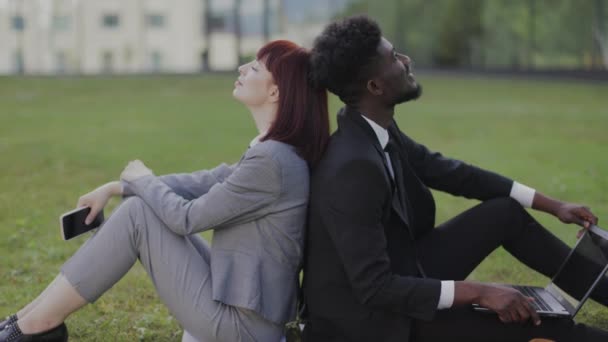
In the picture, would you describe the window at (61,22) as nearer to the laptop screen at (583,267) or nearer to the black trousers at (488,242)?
the black trousers at (488,242)

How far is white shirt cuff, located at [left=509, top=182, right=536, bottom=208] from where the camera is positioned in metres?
3.54

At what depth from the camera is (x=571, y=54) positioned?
24094 millimetres

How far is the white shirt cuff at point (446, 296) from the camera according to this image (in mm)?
→ 2750

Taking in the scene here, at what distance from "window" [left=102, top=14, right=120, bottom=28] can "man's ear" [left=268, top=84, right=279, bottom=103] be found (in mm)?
23125

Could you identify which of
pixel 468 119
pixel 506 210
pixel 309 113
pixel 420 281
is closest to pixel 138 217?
pixel 309 113

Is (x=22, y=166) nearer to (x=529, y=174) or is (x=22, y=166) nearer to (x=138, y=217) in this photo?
(x=529, y=174)

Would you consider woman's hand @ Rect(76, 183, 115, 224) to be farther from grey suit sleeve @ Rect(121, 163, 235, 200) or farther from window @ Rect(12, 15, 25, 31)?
window @ Rect(12, 15, 25, 31)

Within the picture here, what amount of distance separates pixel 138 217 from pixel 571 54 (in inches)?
905

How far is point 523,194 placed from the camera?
11.7 ft

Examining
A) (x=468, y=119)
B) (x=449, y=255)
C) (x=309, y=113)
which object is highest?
(x=309, y=113)

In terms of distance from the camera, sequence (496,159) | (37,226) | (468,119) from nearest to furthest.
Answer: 1. (37,226)
2. (496,159)
3. (468,119)

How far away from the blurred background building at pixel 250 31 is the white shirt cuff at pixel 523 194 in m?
21.4

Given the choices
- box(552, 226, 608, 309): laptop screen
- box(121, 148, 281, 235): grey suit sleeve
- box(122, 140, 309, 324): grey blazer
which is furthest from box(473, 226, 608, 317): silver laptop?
box(121, 148, 281, 235): grey suit sleeve

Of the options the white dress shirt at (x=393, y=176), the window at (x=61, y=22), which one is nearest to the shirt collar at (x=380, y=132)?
the white dress shirt at (x=393, y=176)
